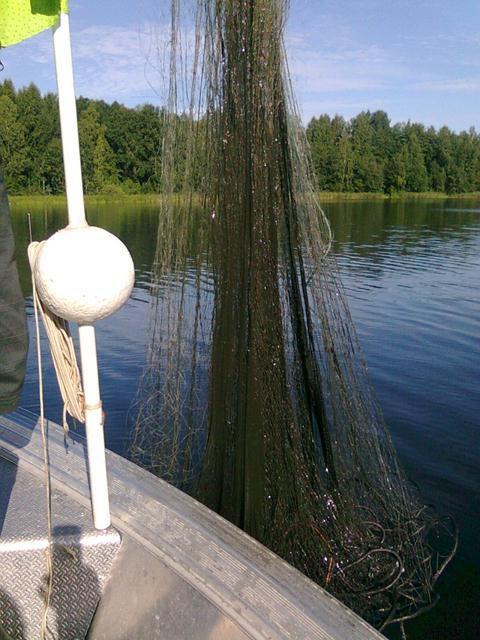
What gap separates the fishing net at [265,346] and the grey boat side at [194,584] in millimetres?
721

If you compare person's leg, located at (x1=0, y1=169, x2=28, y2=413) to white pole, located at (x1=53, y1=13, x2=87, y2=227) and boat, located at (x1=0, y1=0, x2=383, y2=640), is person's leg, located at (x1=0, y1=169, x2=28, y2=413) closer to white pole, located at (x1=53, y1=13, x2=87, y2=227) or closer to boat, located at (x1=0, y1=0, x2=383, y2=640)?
boat, located at (x1=0, y1=0, x2=383, y2=640)

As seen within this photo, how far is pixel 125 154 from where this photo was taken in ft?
175

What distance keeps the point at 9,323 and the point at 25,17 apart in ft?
3.10

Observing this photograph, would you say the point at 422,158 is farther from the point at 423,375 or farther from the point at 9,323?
the point at 9,323

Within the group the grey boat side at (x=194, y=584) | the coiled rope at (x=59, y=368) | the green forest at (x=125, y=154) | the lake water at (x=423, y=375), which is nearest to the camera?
the grey boat side at (x=194, y=584)

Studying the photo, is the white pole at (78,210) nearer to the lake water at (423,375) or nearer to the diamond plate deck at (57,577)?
the diamond plate deck at (57,577)

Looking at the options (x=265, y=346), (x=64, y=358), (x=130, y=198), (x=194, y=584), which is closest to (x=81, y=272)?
(x=64, y=358)

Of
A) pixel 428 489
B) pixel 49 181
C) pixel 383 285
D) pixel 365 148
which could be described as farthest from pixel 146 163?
pixel 428 489

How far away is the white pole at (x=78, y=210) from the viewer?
191 cm

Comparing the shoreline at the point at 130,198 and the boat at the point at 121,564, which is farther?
the shoreline at the point at 130,198

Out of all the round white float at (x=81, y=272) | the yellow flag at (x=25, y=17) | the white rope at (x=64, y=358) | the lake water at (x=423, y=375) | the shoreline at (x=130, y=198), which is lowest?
the lake water at (x=423, y=375)

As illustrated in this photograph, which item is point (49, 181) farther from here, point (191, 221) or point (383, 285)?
point (191, 221)

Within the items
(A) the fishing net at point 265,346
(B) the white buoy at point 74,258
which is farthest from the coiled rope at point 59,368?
(A) the fishing net at point 265,346

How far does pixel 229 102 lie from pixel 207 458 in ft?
6.00
